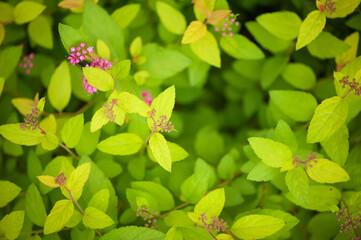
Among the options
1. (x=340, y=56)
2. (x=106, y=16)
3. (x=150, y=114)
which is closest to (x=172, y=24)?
(x=106, y=16)

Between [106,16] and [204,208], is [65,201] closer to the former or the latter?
[204,208]

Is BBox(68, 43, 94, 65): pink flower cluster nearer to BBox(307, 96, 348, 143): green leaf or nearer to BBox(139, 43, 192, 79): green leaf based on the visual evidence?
BBox(139, 43, 192, 79): green leaf

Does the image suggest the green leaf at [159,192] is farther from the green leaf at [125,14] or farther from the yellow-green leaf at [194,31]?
the green leaf at [125,14]

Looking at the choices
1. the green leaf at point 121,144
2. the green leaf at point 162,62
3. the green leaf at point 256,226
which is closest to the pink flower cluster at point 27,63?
the green leaf at point 162,62

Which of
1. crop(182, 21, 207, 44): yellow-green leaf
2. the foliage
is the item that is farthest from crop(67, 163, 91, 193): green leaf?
crop(182, 21, 207, 44): yellow-green leaf

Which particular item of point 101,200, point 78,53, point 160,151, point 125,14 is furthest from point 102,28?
point 101,200

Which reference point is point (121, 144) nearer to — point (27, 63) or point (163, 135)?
point (163, 135)
